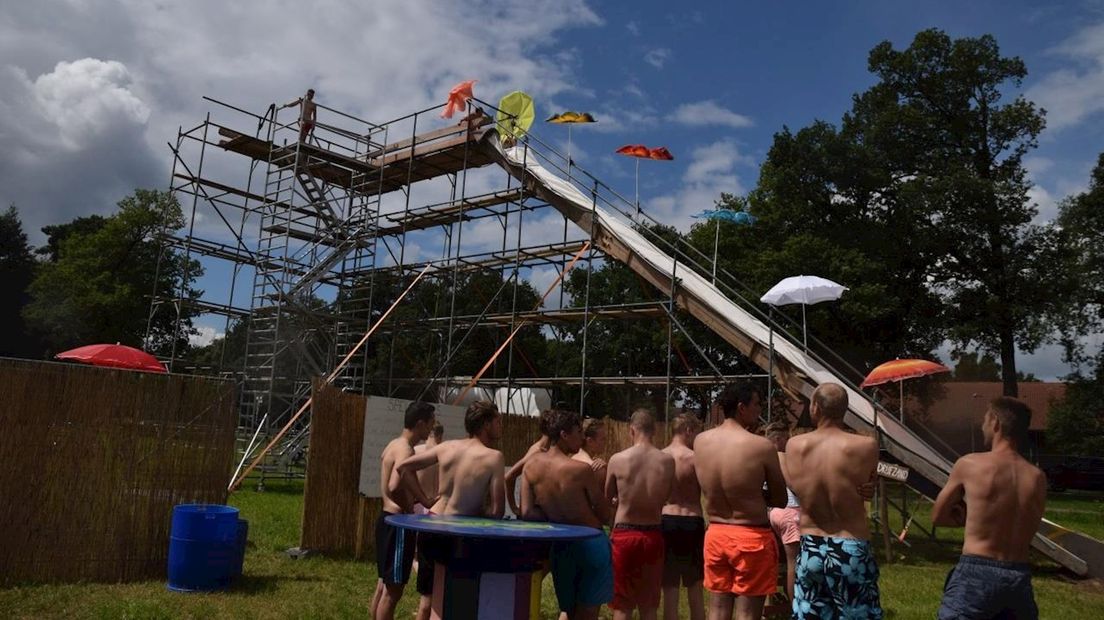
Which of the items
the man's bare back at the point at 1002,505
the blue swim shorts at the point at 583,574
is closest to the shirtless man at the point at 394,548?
the blue swim shorts at the point at 583,574

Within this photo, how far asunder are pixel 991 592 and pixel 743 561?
1.46 meters

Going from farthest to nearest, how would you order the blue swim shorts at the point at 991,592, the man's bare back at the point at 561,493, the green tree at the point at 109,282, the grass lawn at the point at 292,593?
the green tree at the point at 109,282 < the grass lawn at the point at 292,593 < the man's bare back at the point at 561,493 < the blue swim shorts at the point at 991,592

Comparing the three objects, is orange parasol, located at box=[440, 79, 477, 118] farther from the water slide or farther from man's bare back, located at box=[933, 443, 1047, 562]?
man's bare back, located at box=[933, 443, 1047, 562]

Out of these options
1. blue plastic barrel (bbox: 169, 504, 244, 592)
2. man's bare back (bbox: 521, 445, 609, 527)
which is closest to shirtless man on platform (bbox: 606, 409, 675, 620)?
man's bare back (bbox: 521, 445, 609, 527)

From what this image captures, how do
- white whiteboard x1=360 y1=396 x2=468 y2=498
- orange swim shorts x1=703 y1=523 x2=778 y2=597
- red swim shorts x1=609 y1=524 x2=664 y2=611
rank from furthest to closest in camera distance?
white whiteboard x1=360 y1=396 x2=468 y2=498
red swim shorts x1=609 y1=524 x2=664 y2=611
orange swim shorts x1=703 y1=523 x2=778 y2=597

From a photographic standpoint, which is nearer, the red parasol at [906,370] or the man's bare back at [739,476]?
the man's bare back at [739,476]

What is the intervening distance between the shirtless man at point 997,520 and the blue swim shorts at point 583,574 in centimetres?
180

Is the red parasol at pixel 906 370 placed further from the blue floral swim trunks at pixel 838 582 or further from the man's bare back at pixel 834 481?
the blue floral swim trunks at pixel 838 582

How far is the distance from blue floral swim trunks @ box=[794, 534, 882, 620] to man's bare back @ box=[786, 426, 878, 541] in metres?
0.08

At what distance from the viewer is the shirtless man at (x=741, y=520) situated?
495 cm

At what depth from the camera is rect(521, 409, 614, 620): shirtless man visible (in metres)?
4.72

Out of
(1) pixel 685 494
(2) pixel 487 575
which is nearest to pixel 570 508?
(2) pixel 487 575

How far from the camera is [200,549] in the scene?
7152 mm

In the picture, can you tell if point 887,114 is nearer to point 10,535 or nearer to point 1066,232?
point 1066,232
